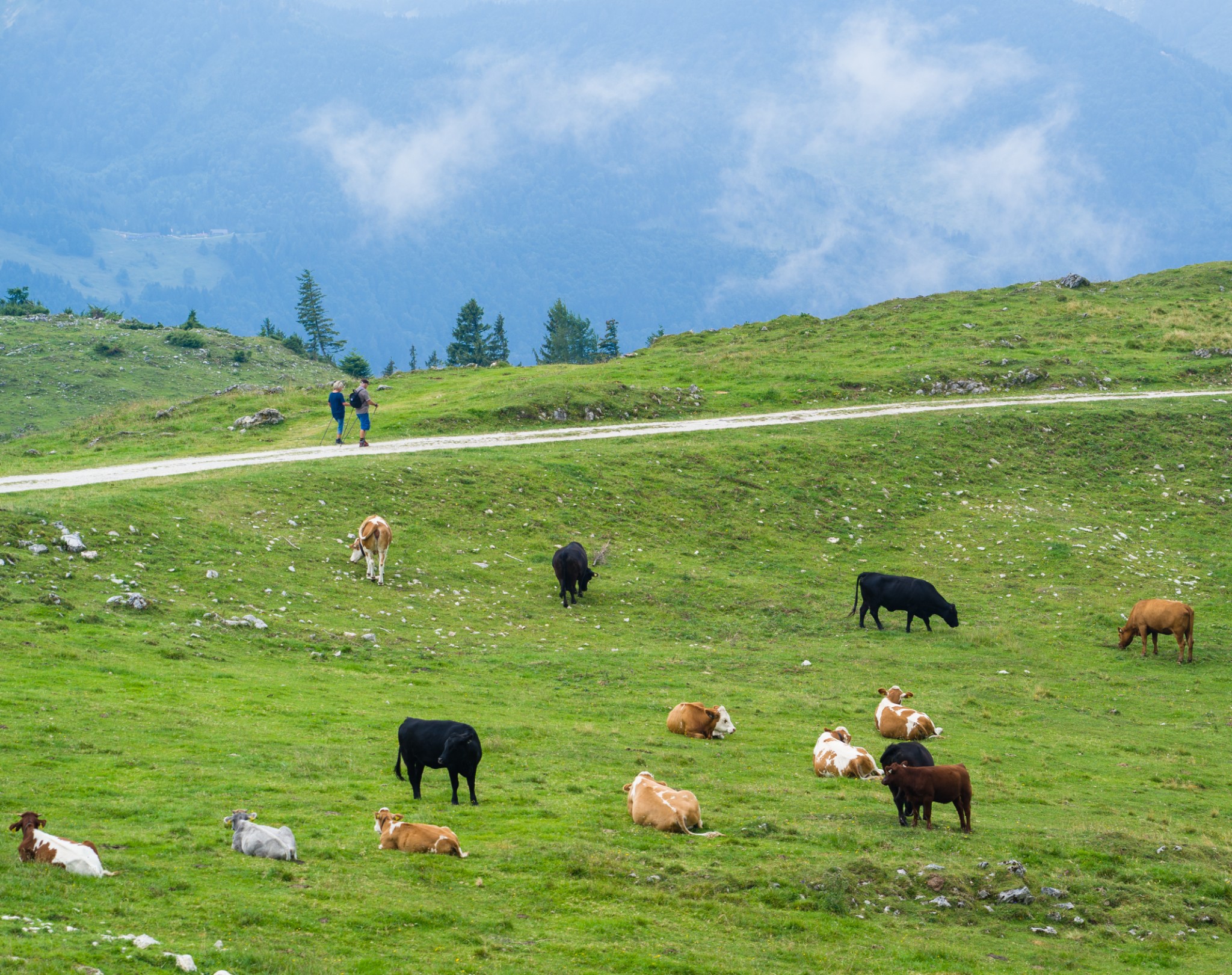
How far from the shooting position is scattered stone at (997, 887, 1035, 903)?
1370cm

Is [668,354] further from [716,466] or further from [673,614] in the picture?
[673,614]

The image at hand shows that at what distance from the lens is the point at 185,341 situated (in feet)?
286

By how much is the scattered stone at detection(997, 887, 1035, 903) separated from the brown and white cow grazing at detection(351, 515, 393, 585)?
65.3 ft

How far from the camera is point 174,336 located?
8788cm

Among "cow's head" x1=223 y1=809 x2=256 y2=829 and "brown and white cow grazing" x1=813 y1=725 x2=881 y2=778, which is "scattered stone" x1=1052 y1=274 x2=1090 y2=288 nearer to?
"brown and white cow grazing" x1=813 y1=725 x2=881 y2=778

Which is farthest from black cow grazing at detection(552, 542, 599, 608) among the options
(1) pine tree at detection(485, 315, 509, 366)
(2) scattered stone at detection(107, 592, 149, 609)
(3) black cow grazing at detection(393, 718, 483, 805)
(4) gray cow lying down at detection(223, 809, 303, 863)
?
(1) pine tree at detection(485, 315, 509, 366)

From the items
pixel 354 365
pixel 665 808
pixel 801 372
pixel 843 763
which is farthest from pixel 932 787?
pixel 354 365

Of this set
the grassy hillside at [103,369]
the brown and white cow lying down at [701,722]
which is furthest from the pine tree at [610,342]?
the brown and white cow lying down at [701,722]

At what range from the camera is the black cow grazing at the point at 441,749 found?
1602cm

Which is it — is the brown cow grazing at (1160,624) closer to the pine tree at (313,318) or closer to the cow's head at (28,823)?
the cow's head at (28,823)

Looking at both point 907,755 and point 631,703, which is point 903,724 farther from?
point 631,703

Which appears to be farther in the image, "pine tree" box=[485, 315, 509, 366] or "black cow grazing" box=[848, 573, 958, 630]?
"pine tree" box=[485, 315, 509, 366]

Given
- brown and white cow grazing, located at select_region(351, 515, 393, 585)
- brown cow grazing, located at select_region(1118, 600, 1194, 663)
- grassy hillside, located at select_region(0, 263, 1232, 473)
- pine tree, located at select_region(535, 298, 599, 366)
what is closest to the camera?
brown cow grazing, located at select_region(1118, 600, 1194, 663)

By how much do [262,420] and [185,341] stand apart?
46.0m
